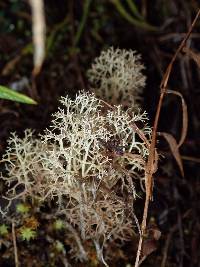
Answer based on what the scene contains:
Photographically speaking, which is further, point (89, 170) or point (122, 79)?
point (122, 79)

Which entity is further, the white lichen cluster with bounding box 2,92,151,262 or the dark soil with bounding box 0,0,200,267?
the dark soil with bounding box 0,0,200,267

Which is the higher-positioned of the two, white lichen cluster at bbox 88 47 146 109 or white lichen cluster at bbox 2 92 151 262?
white lichen cluster at bbox 88 47 146 109

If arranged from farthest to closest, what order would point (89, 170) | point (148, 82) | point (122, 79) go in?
1. point (148, 82)
2. point (122, 79)
3. point (89, 170)

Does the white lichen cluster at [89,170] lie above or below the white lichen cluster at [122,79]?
below

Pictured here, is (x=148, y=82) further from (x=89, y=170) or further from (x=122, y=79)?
(x=89, y=170)

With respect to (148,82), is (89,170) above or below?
below

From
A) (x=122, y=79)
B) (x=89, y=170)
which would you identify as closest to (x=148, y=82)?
(x=122, y=79)

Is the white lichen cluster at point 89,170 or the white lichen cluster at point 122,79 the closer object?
the white lichen cluster at point 89,170

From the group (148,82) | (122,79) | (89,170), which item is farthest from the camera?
(148,82)
